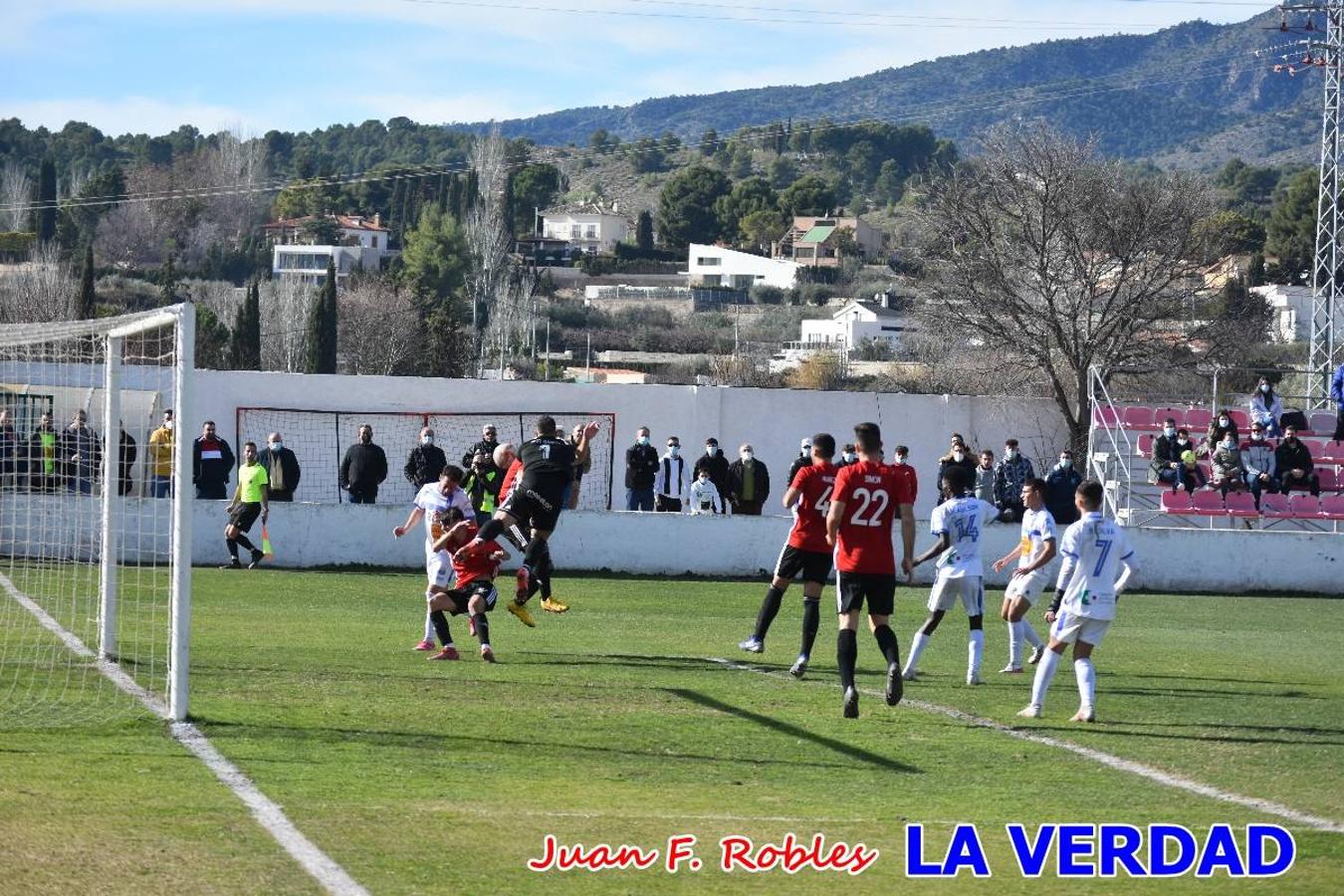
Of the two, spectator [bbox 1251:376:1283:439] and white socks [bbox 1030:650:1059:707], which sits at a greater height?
spectator [bbox 1251:376:1283:439]

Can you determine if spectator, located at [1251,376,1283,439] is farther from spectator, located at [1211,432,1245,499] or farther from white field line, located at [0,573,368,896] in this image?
white field line, located at [0,573,368,896]

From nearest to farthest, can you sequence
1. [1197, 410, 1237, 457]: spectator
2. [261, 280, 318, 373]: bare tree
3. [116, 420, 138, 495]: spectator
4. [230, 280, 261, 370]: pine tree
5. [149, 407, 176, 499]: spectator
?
[116, 420, 138, 495]: spectator
[149, 407, 176, 499]: spectator
[1197, 410, 1237, 457]: spectator
[230, 280, 261, 370]: pine tree
[261, 280, 318, 373]: bare tree

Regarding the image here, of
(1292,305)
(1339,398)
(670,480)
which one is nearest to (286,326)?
(1292,305)

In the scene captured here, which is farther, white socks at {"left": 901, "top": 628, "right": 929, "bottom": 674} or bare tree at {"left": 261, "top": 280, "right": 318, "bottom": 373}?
bare tree at {"left": 261, "top": 280, "right": 318, "bottom": 373}

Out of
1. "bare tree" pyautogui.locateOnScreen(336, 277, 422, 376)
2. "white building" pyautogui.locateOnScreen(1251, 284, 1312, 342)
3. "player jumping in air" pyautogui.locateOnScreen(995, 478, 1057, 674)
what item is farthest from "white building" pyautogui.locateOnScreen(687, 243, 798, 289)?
"player jumping in air" pyautogui.locateOnScreen(995, 478, 1057, 674)

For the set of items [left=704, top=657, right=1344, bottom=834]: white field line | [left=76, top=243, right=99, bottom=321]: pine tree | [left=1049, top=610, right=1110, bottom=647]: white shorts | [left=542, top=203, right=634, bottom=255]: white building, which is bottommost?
[left=704, top=657, right=1344, bottom=834]: white field line

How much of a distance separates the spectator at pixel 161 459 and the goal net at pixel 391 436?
6.94 metres

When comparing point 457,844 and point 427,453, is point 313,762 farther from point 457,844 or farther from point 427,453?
point 427,453

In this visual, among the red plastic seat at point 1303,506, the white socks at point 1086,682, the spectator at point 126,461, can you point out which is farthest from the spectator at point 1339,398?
the white socks at point 1086,682

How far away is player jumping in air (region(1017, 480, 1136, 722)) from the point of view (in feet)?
40.5

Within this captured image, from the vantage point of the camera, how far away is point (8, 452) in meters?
21.2

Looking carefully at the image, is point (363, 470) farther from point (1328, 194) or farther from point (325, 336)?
point (325, 336)

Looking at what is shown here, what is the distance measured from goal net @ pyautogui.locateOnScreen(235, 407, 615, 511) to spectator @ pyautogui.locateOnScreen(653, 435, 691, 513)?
1.93 meters

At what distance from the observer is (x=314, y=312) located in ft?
277
